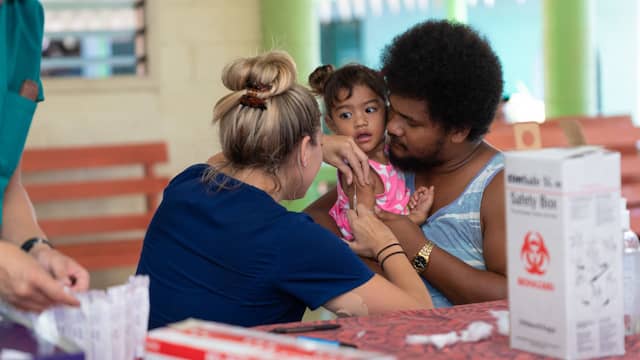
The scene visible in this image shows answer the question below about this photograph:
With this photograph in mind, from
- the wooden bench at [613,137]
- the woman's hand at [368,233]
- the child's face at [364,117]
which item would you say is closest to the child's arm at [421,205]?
the woman's hand at [368,233]

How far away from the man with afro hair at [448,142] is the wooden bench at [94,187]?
269 cm

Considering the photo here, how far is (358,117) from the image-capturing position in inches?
104

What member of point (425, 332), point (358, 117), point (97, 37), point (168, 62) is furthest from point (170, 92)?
point (425, 332)

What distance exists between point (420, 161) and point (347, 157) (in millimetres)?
189

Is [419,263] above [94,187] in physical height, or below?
above

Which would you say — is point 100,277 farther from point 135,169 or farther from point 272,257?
point 272,257

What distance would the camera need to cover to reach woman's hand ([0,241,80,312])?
1.35m

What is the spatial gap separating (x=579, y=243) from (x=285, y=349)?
0.44 metres

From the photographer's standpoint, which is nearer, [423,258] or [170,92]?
[423,258]

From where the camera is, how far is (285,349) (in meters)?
1.21

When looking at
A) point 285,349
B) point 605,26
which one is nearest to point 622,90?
point 605,26

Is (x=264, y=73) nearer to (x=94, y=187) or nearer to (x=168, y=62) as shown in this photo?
(x=94, y=187)

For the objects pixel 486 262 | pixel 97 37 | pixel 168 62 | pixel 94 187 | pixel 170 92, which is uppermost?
pixel 97 37

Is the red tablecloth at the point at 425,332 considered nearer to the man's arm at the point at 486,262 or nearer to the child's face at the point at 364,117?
the man's arm at the point at 486,262
